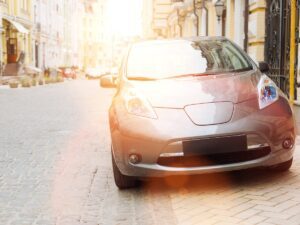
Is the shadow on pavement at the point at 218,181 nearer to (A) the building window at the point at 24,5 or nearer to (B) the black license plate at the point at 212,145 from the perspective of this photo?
(B) the black license plate at the point at 212,145

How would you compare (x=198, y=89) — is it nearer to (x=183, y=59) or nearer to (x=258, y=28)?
(x=183, y=59)

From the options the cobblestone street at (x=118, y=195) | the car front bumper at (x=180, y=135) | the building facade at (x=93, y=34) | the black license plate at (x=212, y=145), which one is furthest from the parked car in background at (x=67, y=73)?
the black license plate at (x=212, y=145)

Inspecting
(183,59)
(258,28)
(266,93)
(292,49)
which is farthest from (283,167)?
(258,28)

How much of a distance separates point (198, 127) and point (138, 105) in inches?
26.2

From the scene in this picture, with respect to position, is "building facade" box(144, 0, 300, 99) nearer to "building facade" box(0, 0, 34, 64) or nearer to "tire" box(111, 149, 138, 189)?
"tire" box(111, 149, 138, 189)

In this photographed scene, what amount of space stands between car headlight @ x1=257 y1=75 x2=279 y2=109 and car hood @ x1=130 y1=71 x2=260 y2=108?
0.05 metres

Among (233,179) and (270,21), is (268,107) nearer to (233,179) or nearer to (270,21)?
(233,179)

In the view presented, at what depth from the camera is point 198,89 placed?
5438 mm

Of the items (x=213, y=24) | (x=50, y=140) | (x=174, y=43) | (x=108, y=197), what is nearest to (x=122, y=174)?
(x=108, y=197)

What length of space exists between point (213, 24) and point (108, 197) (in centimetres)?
2044

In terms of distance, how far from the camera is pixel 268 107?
5312 mm

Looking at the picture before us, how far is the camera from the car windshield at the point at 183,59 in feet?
20.0

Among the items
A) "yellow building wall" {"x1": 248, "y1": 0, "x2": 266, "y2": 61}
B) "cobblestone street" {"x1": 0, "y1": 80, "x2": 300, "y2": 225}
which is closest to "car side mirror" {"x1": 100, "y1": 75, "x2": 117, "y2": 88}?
"cobblestone street" {"x1": 0, "y1": 80, "x2": 300, "y2": 225}

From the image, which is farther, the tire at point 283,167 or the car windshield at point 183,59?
the car windshield at point 183,59
